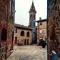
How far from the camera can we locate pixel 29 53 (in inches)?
287

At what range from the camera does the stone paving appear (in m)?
7.10

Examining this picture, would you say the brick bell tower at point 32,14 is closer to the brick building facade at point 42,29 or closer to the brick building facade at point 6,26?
the brick building facade at point 42,29

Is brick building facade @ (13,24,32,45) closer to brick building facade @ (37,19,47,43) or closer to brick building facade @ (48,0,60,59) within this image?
brick building facade @ (37,19,47,43)

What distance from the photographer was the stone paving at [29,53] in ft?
23.3

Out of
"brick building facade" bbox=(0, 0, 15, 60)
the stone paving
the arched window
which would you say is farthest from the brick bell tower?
the arched window

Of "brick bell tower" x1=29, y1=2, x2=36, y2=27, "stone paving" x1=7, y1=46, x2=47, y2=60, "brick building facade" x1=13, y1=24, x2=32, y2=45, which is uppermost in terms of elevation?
"brick bell tower" x1=29, y1=2, x2=36, y2=27

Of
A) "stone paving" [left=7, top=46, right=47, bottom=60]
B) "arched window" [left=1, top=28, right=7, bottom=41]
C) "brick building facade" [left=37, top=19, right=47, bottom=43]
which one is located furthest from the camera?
"brick building facade" [left=37, top=19, right=47, bottom=43]

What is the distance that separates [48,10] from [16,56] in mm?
2012

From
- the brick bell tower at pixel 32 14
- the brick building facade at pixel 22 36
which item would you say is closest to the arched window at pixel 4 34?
the brick building facade at pixel 22 36

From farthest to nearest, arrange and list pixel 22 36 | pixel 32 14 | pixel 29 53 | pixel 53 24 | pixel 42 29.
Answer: pixel 22 36 → pixel 32 14 → pixel 42 29 → pixel 29 53 → pixel 53 24

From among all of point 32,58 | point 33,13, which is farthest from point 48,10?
point 32,58

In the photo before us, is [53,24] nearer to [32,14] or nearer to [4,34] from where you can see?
[32,14]

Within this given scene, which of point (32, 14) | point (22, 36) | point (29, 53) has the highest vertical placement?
point (32, 14)

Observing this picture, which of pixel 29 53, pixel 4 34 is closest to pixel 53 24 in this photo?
pixel 29 53
